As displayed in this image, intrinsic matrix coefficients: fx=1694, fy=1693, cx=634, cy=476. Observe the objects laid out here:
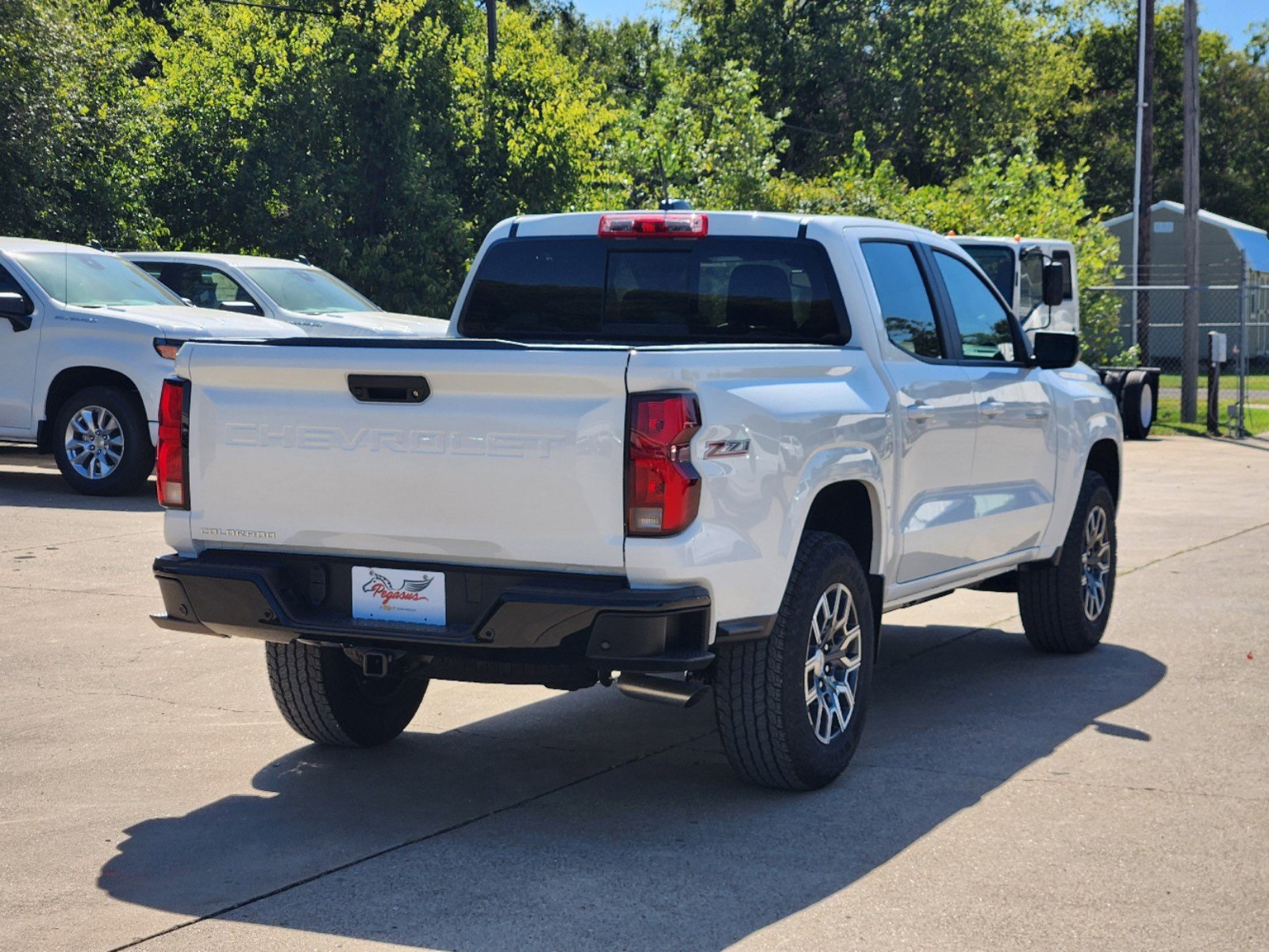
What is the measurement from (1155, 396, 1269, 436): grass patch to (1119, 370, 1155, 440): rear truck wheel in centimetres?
103

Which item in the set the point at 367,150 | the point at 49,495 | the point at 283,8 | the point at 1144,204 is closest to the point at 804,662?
the point at 49,495

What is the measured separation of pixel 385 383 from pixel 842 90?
4436cm

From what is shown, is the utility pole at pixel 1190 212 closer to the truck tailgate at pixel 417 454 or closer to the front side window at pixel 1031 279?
the front side window at pixel 1031 279

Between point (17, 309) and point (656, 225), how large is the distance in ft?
27.9

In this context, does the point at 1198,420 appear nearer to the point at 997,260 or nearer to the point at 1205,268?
the point at 997,260

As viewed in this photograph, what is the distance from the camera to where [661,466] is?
4.88 metres

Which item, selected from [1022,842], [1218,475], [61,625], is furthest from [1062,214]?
[1022,842]

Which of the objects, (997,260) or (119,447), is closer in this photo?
(119,447)

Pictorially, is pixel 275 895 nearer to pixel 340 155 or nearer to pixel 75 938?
pixel 75 938

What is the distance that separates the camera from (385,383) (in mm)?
5188

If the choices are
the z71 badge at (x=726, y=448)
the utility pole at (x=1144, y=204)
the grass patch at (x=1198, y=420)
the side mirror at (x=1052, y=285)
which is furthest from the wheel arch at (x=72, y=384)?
the utility pole at (x=1144, y=204)

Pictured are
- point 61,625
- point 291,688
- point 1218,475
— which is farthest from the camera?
point 1218,475

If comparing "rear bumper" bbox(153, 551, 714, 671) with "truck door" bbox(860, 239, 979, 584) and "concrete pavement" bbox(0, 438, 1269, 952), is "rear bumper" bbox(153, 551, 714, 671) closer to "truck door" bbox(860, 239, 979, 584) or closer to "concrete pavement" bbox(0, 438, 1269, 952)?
"concrete pavement" bbox(0, 438, 1269, 952)

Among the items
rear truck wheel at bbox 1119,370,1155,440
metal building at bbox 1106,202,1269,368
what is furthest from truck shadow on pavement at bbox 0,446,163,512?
metal building at bbox 1106,202,1269,368
